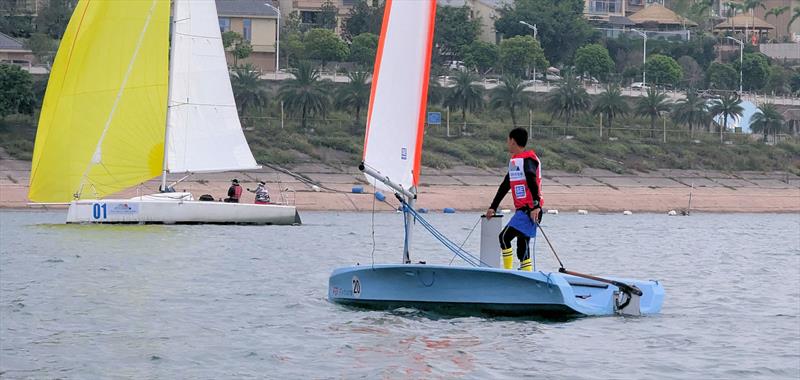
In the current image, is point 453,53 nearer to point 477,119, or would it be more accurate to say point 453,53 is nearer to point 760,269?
point 477,119

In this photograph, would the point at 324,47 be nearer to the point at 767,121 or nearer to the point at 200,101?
the point at 767,121

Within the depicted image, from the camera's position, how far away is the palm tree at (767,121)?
279 ft

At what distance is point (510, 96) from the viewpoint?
253ft

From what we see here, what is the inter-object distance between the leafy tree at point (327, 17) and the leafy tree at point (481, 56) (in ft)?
51.3

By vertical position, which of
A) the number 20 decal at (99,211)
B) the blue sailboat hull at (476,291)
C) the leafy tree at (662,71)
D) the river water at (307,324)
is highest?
the leafy tree at (662,71)

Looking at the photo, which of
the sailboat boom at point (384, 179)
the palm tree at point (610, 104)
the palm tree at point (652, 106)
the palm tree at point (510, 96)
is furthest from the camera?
the palm tree at point (652, 106)

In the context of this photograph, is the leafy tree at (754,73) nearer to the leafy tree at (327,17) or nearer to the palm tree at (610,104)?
the palm tree at (610,104)

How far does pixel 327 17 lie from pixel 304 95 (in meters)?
42.4

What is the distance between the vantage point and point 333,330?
1659 cm

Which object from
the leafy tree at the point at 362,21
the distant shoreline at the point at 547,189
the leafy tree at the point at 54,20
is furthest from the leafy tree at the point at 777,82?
the leafy tree at the point at 54,20

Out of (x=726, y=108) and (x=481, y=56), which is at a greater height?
(x=481, y=56)

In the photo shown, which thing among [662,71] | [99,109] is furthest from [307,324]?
[662,71]

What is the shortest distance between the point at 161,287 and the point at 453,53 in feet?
276

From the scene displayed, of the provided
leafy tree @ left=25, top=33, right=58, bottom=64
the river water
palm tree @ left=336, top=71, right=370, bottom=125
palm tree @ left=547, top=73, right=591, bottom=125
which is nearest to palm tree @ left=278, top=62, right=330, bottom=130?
palm tree @ left=336, top=71, right=370, bottom=125
